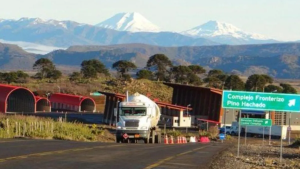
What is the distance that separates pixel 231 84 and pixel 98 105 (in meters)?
33.5

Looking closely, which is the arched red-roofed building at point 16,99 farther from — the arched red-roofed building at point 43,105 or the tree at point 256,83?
the tree at point 256,83

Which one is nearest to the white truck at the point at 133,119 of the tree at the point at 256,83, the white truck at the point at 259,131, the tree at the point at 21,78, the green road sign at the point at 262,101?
the green road sign at the point at 262,101

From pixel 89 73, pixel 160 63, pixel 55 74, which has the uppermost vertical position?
pixel 160 63

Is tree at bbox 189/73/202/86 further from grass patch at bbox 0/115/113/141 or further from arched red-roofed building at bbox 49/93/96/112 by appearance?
grass patch at bbox 0/115/113/141

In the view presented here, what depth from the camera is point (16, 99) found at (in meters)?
105

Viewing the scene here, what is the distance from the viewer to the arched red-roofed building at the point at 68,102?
124 meters

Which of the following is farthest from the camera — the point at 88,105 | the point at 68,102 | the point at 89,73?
the point at 89,73

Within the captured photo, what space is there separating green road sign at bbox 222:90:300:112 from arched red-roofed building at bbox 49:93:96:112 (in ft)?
309

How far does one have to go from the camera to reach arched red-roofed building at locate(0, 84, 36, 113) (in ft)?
328

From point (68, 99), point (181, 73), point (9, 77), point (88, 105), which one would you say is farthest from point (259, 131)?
point (9, 77)

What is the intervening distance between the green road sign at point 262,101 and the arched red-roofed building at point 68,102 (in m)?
94.2

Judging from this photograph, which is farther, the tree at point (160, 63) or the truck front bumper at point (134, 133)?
the tree at point (160, 63)

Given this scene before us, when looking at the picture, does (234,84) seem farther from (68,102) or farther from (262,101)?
(262,101)

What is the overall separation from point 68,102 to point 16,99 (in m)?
21.6
